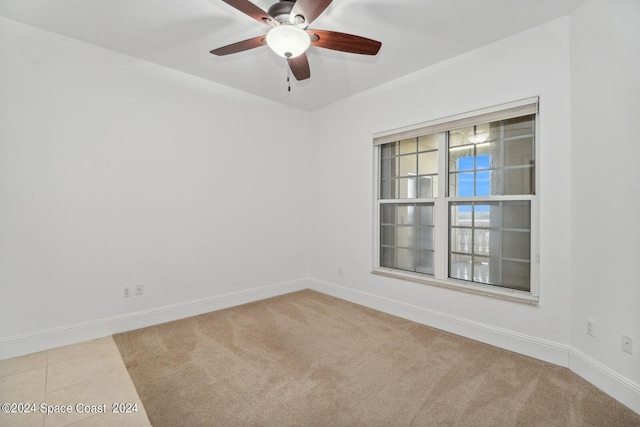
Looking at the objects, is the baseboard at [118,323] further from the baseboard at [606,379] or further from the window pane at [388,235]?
the baseboard at [606,379]

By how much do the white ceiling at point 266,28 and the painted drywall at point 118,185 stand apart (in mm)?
302

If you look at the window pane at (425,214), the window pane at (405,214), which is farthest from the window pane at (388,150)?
the window pane at (425,214)

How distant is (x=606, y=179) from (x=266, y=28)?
9.33 ft

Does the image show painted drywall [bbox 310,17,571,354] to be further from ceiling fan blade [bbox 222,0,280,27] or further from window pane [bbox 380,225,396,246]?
ceiling fan blade [bbox 222,0,280,27]

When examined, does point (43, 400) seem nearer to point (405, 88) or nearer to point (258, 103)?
point (258, 103)

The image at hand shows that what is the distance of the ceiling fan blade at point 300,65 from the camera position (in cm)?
230

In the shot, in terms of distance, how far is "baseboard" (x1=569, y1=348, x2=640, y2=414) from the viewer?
1.84 meters

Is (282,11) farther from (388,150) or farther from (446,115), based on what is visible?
(388,150)

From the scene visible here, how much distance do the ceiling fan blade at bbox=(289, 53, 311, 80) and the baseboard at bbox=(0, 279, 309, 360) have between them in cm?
271

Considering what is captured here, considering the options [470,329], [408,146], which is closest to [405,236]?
[408,146]

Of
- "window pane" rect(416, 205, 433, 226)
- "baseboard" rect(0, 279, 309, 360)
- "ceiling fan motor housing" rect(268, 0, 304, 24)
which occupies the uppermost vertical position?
"ceiling fan motor housing" rect(268, 0, 304, 24)

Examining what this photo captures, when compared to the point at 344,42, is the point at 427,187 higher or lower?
lower

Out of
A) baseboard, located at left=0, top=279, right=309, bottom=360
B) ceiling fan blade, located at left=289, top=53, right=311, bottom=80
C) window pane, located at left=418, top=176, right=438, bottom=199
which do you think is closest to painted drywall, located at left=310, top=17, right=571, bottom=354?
window pane, located at left=418, top=176, right=438, bottom=199

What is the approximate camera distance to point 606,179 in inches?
80.2
